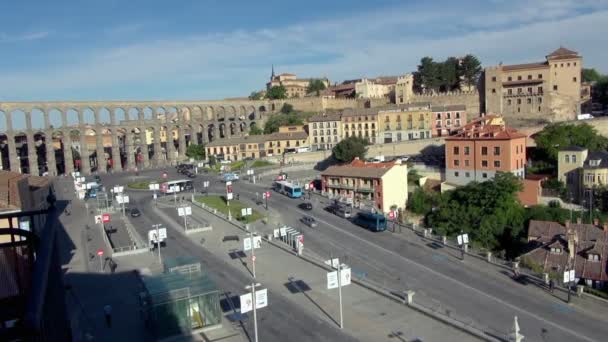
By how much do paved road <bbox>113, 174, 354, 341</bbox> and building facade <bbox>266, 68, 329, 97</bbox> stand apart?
9422cm

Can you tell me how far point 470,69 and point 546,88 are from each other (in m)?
15.8

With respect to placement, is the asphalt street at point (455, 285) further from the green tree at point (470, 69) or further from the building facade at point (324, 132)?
the green tree at point (470, 69)

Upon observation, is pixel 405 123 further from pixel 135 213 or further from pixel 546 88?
pixel 135 213

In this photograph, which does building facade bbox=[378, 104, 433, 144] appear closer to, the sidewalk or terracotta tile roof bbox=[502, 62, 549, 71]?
terracotta tile roof bbox=[502, 62, 549, 71]

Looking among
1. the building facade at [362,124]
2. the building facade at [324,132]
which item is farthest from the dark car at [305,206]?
the building facade at [324,132]

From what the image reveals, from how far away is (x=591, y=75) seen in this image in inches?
4277

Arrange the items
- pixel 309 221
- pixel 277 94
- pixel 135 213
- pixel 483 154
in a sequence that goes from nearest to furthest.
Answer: pixel 309 221, pixel 135 213, pixel 483 154, pixel 277 94

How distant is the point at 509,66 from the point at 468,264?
195ft

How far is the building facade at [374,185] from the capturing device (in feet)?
143

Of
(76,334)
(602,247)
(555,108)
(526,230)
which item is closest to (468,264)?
(602,247)

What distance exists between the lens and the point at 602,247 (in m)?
29.2

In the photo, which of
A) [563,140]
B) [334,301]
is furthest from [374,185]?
[334,301]

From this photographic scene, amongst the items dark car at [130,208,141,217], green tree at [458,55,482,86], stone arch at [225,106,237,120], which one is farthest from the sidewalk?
stone arch at [225,106,237,120]

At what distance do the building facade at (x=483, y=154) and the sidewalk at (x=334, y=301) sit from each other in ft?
82.7
